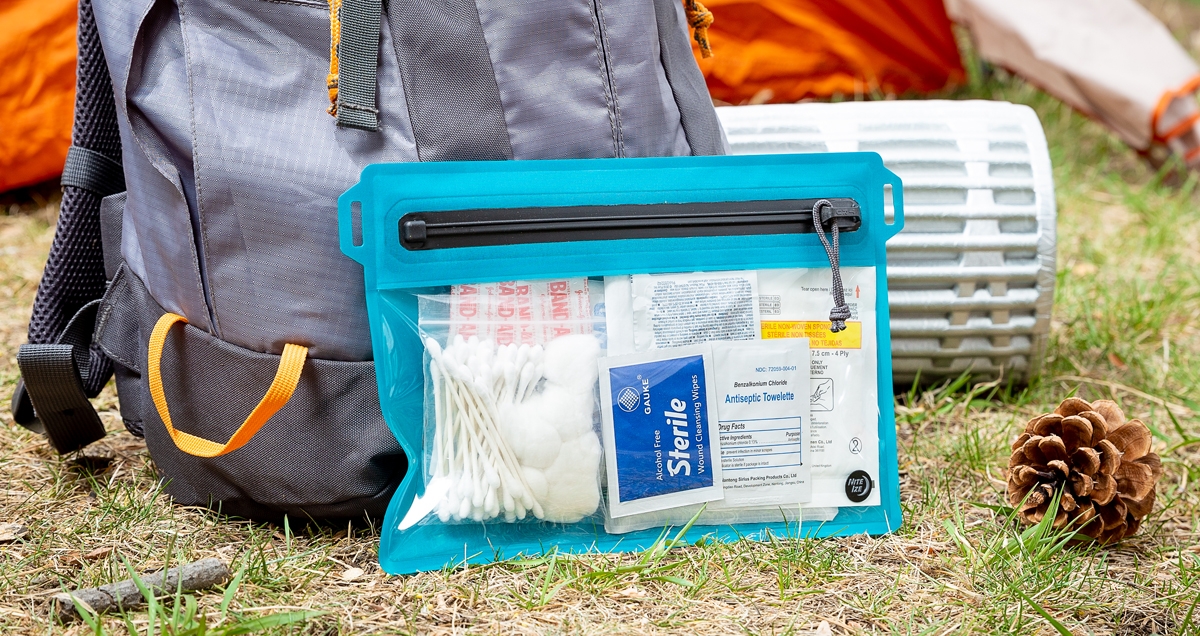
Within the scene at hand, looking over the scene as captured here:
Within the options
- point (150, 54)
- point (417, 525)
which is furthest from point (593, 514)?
point (150, 54)

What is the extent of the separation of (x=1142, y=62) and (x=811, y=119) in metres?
1.26

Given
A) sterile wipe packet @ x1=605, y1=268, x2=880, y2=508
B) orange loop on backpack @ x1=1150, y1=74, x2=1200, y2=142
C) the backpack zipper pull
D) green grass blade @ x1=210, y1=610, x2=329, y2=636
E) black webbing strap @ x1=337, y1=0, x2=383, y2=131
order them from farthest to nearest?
orange loop on backpack @ x1=1150, y1=74, x2=1200, y2=142 → the backpack zipper pull → sterile wipe packet @ x1=605, y1=268, x2=880, y2=508 → black webbing strap @ x1=337, y1=0, x2=383, y2=131 → green grass blade @ x1=210, y1=610, x2=329, y2=636

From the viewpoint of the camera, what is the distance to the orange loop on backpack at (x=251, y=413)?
0.94 metres

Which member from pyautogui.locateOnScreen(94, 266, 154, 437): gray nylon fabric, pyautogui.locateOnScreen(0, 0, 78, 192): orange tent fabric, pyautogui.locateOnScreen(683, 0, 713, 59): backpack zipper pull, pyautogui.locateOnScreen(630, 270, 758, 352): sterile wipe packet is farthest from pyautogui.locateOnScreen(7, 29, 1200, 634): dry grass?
pyautogui.locateOnScreen(0, 0, 78, 192): orange tent fabric

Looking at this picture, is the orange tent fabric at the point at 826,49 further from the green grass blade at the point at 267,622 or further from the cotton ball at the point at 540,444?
the green grass blade at the point at 267,622

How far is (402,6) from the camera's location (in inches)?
37.6

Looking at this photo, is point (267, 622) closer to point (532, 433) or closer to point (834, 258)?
point (532, 433)

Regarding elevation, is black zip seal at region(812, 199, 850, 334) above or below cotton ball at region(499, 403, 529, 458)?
above

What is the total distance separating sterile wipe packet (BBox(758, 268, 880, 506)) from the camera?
3.40ft

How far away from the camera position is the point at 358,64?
94 cm

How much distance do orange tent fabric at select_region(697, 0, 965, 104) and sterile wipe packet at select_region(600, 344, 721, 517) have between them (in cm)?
124

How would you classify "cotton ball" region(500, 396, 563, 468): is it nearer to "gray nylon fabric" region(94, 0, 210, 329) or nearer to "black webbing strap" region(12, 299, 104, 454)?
"gray nylon fabric" region(94, 0, 210, 329)

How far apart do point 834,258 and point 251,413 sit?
63 centimetres

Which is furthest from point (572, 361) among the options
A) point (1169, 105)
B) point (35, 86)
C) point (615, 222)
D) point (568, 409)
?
point (1169, 105)
